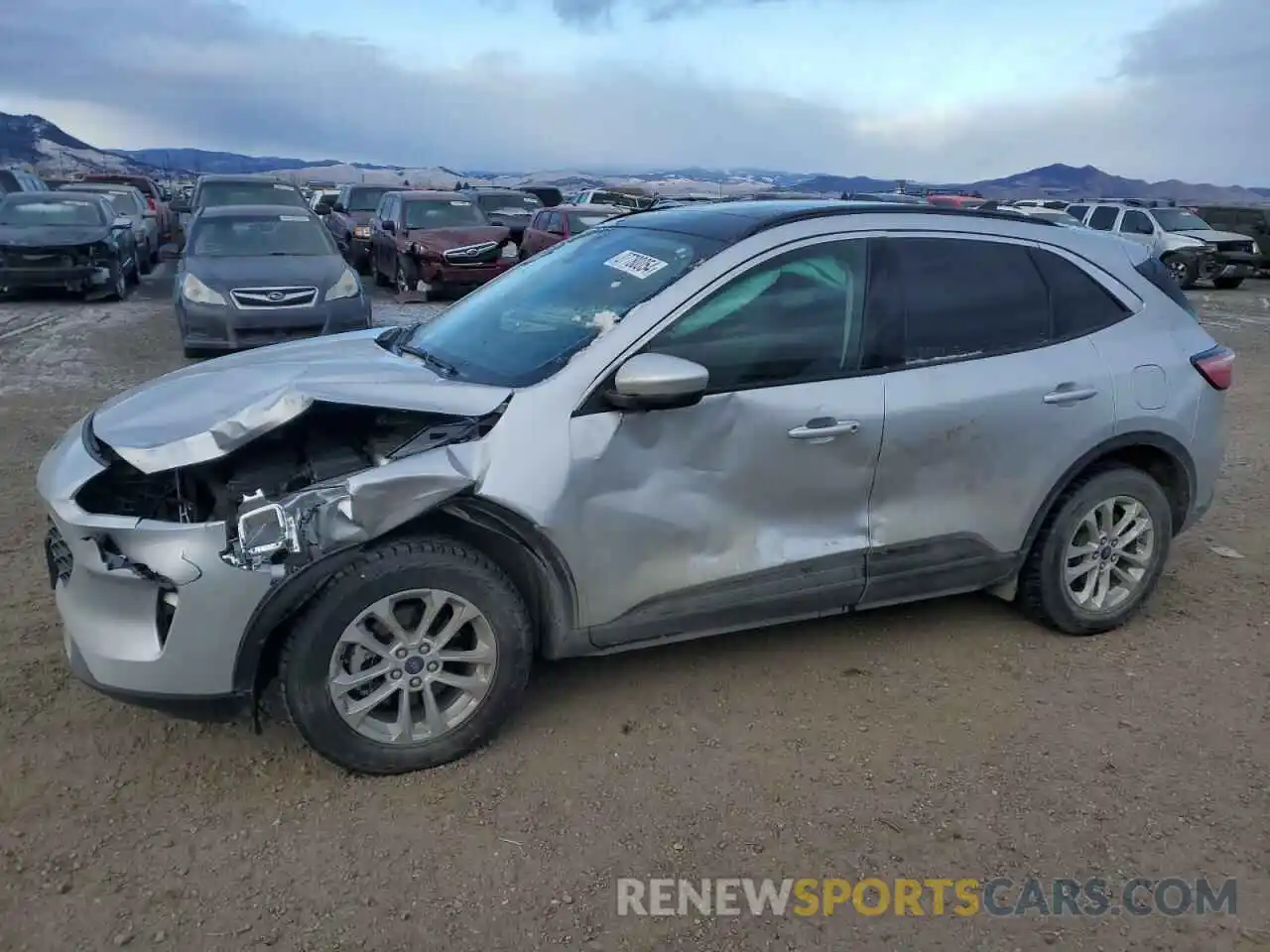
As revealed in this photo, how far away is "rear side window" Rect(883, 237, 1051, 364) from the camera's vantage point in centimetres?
383

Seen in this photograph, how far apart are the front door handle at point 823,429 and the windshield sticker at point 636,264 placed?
0.78 metres

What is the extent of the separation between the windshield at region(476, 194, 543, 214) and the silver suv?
1877cm

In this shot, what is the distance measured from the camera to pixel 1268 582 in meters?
4.99

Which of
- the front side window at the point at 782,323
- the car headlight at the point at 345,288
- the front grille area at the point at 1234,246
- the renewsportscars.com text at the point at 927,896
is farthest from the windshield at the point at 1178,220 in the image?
the renewsportscars.com text at the point at 927,896

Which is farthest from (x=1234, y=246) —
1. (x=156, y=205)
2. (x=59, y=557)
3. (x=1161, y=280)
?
(x=156, y=205)

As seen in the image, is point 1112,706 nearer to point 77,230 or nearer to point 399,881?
point 399,881

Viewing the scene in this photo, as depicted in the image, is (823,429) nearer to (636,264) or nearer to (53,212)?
(636,264)

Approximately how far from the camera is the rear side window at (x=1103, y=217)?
860 inches

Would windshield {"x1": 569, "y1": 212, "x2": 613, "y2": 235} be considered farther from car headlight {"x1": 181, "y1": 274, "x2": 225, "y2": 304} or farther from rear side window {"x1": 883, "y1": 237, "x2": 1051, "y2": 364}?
rear side window {"x1": 883, "y1": 237, "x2": 1051, "y2": 364}

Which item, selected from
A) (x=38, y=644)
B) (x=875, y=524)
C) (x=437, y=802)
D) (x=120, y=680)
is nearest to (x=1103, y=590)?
(x=875, y=524)

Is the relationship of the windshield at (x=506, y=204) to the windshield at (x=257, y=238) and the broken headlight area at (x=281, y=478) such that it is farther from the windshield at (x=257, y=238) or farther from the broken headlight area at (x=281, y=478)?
the broken headlight area at (x=281, y=478)

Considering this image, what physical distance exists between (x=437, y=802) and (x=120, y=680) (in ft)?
3.34

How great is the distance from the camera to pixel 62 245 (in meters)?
14.3

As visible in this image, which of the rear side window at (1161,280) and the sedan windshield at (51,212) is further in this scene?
the sedan windshield at (51,212)
